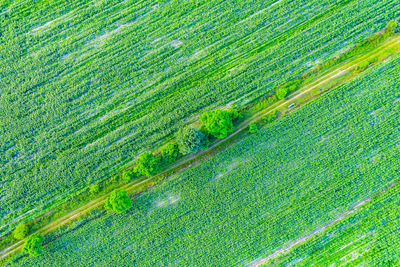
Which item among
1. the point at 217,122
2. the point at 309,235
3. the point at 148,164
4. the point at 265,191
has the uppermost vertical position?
the point at 217,122

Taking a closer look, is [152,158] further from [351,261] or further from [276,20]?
[351,261]

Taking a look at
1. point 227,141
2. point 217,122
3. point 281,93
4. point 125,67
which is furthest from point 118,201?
point 281,93

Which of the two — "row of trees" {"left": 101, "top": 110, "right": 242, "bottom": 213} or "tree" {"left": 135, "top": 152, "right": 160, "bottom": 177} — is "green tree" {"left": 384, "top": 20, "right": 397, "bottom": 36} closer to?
"row of trees" {"left": 101, "top": 110, "right": 242, "bottom": 213}

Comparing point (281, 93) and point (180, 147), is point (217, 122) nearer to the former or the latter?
point (180, 147)

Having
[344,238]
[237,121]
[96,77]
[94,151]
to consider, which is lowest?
[344,238]

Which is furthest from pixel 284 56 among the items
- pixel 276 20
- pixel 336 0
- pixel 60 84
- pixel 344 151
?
pixel 60 84

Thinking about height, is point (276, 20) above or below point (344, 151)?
above

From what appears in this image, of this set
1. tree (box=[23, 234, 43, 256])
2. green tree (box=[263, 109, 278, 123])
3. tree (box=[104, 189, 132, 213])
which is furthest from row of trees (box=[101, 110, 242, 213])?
tree (box=[23, 234, 43, 256])
